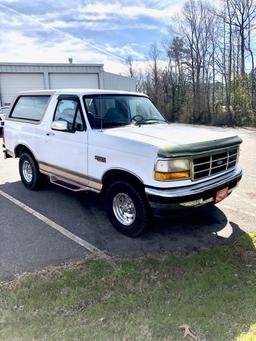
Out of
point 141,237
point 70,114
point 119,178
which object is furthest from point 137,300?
point 70,114

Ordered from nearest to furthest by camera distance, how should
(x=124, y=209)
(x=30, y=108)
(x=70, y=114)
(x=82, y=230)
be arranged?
(x=124, y=209) → (x=82, y=230) → (x=70, y=114) → (x=30, y=108)

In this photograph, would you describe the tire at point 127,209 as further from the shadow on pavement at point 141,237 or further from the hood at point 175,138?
the hood at point 175,138

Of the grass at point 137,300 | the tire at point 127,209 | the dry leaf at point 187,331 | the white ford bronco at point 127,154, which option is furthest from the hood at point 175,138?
the dry leaf at point 187,331

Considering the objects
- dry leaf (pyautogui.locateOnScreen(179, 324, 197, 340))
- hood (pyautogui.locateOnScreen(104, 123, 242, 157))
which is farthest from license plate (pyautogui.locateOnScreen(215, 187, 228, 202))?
dry leaf (pyautogui.locateOnScreen(179, 324, 197, 340))

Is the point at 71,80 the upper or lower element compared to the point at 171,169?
upper

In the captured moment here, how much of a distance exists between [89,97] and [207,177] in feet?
7.37

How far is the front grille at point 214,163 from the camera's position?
4.29 metres

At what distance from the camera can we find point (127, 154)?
14.4ft

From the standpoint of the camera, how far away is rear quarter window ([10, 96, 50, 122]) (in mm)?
6289

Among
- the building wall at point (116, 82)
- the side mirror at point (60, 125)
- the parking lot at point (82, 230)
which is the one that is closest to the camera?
the parking lot at point (82, 230)

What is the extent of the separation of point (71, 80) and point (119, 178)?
2409 cm

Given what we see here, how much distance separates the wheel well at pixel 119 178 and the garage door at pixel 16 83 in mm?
23035

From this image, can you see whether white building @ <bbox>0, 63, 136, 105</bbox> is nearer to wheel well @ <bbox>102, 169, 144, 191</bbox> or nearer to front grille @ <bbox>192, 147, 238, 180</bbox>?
wheel well @ <bbox>102, 169, 144, 191</bbox>

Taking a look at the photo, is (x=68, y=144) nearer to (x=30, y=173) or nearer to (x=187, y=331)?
(x=30, y=173)
